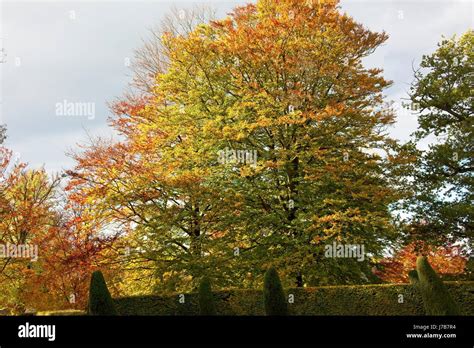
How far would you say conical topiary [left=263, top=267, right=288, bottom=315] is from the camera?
15680 millimetres

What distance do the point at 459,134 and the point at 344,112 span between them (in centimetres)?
676

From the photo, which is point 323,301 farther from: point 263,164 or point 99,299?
point 99,299

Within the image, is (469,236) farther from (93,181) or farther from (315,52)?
(93,181)

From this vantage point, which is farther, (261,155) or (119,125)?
(119,125)

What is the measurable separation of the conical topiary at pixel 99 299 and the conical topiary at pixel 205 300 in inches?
114

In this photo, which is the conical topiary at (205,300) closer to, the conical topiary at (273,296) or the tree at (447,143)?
the conical topiary at (273,296)

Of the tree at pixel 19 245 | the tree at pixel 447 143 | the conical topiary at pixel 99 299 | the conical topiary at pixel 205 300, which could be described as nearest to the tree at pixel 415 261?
the tree at pixel 447 143

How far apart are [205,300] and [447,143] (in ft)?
42.8

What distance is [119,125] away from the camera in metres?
24.2

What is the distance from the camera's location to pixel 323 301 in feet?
56.9

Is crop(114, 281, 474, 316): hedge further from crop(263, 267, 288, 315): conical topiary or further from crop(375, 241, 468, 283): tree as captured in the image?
crop(375, 241, 468, 283): tree

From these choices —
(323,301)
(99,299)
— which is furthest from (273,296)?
(99,299)

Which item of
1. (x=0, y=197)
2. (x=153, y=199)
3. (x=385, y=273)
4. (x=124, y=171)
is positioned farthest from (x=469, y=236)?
(x=0, y=197)

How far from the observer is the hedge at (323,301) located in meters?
16.6
